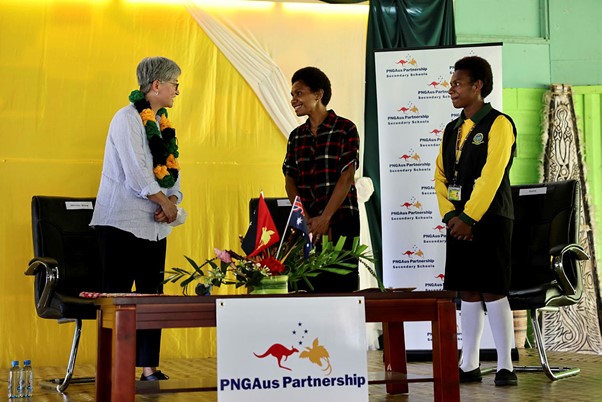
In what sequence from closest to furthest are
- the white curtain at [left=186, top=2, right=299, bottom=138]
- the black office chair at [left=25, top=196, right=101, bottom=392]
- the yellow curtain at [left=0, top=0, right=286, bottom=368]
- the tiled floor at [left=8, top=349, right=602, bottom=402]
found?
the tiled floor at [left=8, top=349, right=602, bottom=402] → the black office chair at [left=25, top=196, right=101, bottom=392] → the yellow curtain at [left=0, top=0, right=286, bottom=368] → the white curtain at [left=186, top=2, right=299, bottom=138]

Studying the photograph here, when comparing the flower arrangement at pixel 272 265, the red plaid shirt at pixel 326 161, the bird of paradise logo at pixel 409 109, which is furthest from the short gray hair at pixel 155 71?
the bird of paradise logo at pixel 409 109

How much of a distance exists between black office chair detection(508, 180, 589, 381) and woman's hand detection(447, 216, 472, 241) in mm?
571

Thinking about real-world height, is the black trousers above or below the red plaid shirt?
below

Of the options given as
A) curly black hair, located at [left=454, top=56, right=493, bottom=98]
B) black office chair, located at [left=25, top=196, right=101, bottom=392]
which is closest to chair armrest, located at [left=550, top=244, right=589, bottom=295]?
curly black hair, located at [left=454, top=56, right=493, bottom=98]

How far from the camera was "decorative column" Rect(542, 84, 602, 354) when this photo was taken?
20.4 ft

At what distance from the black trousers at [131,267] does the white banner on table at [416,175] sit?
189 centimetres

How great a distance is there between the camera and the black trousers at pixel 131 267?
12.3 ft

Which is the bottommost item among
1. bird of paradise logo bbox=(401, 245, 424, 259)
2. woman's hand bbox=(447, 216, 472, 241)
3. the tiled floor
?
the tiled floor

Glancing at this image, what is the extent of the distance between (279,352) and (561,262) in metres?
2.10

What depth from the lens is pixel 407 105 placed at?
5359 millimetres

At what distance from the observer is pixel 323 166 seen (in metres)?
4.07

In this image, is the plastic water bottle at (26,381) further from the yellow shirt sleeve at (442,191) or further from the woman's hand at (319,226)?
the yellow shirt sleeve at (442,191)

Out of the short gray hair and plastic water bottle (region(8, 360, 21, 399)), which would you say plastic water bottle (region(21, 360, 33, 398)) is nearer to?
plastic water bottle (region(8, 360, 21, 399))

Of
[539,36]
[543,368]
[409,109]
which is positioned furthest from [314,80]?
[539,36]
